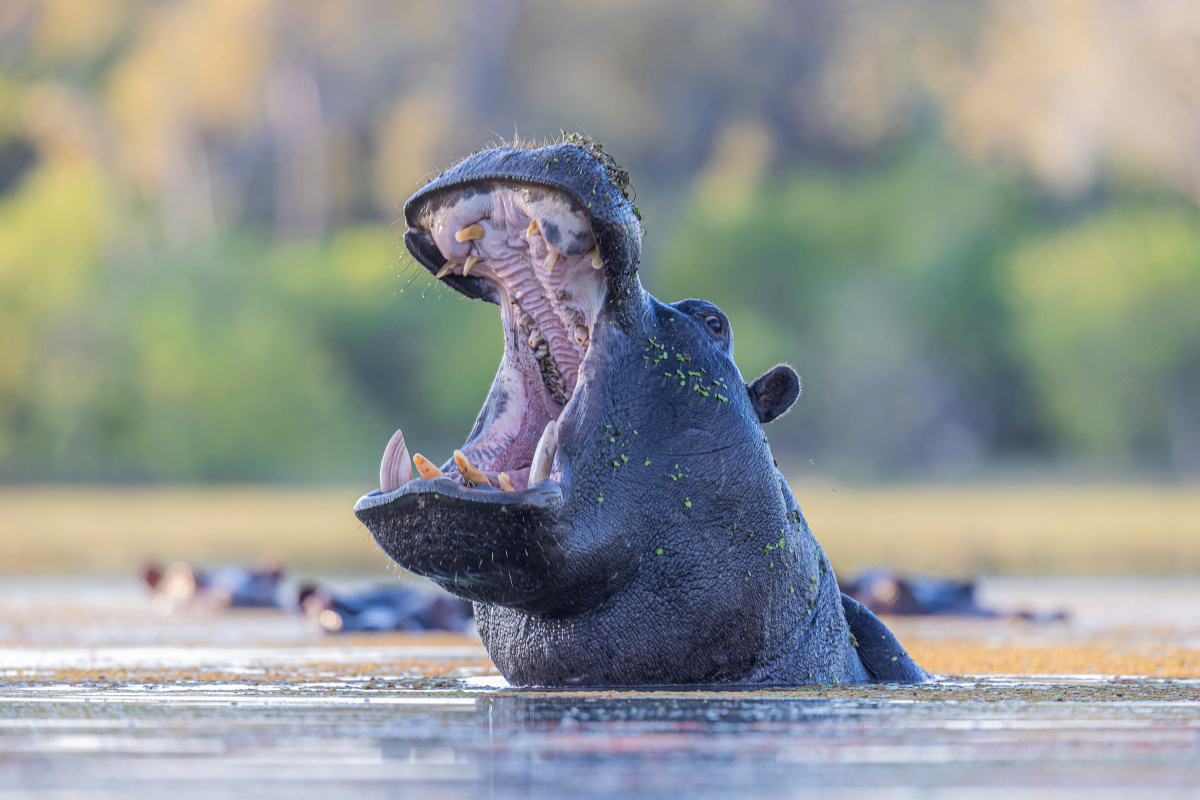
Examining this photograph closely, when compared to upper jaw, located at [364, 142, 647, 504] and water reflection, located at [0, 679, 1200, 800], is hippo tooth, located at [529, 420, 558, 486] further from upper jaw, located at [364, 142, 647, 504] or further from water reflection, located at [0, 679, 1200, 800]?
water reflection, located at [0, 679, 1200, 800]

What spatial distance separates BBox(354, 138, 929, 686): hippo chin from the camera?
4.88m

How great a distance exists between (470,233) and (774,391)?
104cm

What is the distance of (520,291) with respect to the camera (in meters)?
5.34

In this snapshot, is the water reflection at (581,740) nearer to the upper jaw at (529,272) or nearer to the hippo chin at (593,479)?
the hippo chin at (593,479)

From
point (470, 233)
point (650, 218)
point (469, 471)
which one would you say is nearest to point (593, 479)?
point (469, 471)

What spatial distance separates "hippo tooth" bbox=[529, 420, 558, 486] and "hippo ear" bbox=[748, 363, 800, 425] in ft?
2.96

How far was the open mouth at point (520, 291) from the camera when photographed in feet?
16.6

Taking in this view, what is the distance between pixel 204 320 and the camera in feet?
120

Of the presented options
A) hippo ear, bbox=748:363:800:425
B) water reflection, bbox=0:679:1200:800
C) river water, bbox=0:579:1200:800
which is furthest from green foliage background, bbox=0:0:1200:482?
water reflection, bbox=0:679:1200:800

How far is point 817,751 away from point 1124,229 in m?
34.3

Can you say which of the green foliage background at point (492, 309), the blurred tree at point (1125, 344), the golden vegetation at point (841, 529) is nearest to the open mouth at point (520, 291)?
the golden vegetation at point (841, 529)

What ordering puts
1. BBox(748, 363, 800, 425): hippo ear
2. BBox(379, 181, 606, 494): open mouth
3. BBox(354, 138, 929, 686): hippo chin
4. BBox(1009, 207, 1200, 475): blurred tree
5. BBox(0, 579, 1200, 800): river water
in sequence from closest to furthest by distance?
BBox(0, 579, 1200, 800): river water → BBox(354, 138, 929, 686): hippo chin → BBox(379, 181, 606, 494): open mouth → BBox(748, 363, 800, 425): hippo ear → BBox(1009, 207, 1200, 475): blurred tree

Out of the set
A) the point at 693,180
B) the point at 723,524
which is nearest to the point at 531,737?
the point at 723,524

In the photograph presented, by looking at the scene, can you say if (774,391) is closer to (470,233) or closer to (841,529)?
(470,233)
